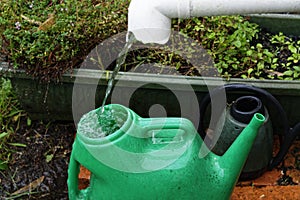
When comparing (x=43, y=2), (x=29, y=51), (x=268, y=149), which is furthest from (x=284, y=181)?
(x=43, y=2)

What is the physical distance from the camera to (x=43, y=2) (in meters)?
2.08

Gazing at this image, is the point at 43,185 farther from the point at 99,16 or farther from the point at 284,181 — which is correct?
the point at 284,181

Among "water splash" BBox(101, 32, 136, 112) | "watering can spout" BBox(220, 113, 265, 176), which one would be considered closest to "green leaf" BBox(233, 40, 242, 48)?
"water splash" BBox(101, 32, 136, 112)

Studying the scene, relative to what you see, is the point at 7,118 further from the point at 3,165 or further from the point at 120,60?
the point at 120,60

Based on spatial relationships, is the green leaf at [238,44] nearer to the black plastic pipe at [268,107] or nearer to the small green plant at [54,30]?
the black plastic pipe at [268,107]

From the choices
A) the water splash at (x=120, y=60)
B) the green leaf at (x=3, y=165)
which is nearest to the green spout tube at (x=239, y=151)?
the water splash at (x=120, y=60)

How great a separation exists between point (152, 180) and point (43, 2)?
1.09 m

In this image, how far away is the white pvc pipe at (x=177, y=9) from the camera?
1393 mm

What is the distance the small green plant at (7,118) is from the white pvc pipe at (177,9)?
0.91 m

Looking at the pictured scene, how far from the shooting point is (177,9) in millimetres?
1406

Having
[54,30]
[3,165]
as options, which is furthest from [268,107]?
[3,165]

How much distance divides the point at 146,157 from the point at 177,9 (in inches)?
16.9

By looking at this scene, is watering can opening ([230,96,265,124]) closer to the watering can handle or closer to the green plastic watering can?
the green plastic watering can

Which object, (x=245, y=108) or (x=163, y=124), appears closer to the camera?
(x=163, y=124)
